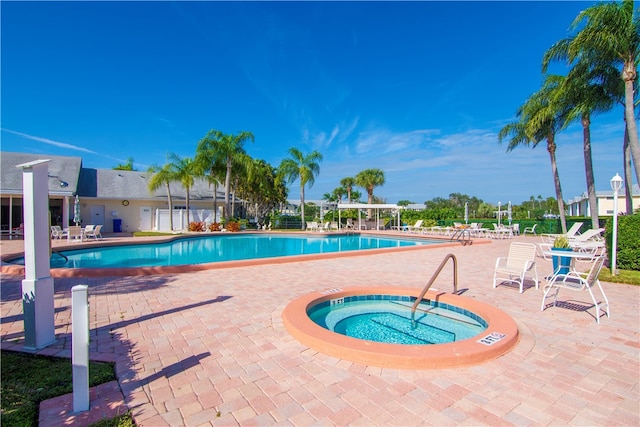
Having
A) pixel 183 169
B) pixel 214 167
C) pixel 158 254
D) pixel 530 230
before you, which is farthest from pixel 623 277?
pixel 214 167

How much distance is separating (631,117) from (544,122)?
26.0 feet

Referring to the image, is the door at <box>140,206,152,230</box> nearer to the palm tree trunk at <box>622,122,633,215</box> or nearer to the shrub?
the shrub

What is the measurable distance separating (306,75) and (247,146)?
23.3ft

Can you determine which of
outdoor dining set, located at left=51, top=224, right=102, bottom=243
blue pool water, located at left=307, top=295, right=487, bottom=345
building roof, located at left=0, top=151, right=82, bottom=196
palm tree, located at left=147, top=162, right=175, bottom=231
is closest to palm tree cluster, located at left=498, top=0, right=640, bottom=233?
blue pool water, located at left=307, top=295, right=487, bottom=345

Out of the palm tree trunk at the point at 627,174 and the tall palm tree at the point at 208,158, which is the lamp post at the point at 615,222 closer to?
the palm tree trunk at the point at 627,174

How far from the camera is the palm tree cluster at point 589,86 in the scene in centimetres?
1033

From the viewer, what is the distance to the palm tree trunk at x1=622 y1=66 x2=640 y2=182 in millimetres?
9742

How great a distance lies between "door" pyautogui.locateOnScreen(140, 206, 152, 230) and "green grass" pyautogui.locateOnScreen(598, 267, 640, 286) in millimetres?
25236

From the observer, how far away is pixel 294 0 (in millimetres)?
13133

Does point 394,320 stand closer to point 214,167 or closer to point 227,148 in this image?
point 227,148

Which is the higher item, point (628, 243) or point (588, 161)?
point (588, 161)

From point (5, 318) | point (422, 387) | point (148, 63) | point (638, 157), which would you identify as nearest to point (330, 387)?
point (422, 387)

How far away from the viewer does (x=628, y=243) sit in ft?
27.3

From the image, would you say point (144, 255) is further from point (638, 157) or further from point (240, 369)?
point (638, 157)
